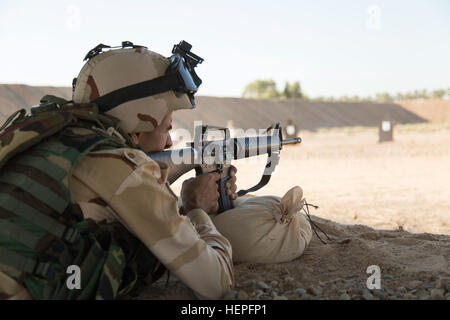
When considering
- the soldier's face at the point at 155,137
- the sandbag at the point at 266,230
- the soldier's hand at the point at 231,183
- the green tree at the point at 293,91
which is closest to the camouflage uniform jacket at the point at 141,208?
the soldier's face at the point at 155,137

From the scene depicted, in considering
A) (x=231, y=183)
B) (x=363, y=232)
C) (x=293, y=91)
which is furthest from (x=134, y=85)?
(x=293, y=91)

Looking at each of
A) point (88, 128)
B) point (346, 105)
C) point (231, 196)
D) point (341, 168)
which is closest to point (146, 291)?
point (88, 128)

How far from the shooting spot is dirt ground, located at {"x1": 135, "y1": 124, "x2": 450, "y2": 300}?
96.0 inches

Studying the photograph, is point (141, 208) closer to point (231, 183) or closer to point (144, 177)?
point (144, 177)

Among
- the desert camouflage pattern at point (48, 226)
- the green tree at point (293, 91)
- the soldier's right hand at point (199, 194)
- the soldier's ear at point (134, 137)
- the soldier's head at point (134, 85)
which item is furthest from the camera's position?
the green tree at point (293, 91)

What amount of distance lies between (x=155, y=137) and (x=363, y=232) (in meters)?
2.46

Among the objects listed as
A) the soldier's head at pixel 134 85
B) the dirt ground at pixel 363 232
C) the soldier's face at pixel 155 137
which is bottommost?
the dirt ground at pixel 363 232

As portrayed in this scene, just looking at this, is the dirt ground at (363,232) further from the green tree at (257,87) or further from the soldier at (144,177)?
the green tree at (257,87)

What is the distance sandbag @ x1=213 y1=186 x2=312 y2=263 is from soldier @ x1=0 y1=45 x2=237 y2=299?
0.71 metres

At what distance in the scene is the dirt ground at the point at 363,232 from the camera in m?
2.44

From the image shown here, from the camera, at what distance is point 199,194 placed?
8.67 ft

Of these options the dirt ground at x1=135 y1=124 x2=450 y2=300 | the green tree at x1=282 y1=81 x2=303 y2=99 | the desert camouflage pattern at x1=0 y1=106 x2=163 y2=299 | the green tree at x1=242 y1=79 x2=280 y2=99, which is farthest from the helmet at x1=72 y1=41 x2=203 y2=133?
the green tree at x1=242 y1=79 x2=280 y2=99

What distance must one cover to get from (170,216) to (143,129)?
0.65 m

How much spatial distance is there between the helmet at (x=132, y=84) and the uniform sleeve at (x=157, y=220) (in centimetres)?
46
